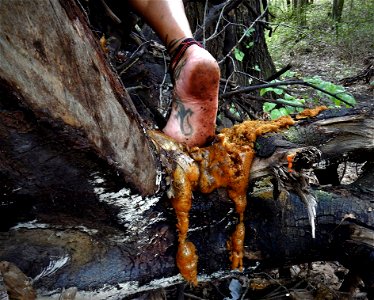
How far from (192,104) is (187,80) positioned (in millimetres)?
115

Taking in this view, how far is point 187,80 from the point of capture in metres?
1.40

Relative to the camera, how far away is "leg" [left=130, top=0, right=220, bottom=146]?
1.37 meters

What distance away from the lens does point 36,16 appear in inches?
28.8

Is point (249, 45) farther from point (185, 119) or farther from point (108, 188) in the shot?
point (108, 188)

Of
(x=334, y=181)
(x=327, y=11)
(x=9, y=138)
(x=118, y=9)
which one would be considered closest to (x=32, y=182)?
(x=9, y=138)

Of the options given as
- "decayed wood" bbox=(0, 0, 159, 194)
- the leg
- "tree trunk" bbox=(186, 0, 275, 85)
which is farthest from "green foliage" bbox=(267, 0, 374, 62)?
"decayed wood" bbox=(0, 0, 159, 194)

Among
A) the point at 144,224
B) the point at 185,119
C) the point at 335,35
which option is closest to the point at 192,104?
the point at 185,119

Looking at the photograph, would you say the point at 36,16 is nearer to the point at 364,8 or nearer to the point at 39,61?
the point at 39,61

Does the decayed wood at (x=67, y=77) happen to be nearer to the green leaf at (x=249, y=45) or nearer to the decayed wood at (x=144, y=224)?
the decayed wood at (x=144, y=224)

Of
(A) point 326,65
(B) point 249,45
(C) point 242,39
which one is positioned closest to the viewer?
(C) point 242,39

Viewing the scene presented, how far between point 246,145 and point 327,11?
12.3m

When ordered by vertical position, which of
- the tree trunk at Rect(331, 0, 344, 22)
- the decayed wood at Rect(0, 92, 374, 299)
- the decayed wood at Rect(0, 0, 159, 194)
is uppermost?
the tree trunk at Rect(331, 0, 344, 22)

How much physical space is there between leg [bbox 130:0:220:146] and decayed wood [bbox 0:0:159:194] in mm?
352

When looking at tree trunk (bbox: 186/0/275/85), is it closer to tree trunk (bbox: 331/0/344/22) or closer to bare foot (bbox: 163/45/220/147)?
bare foot (bbox: 163/45/220/147)
